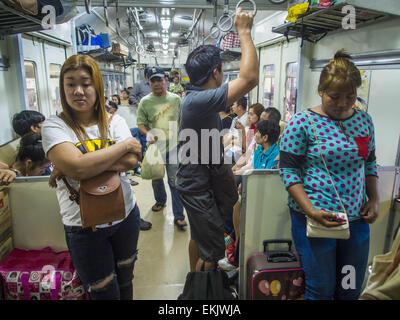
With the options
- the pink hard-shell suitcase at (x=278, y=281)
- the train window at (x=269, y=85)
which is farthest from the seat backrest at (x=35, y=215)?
the train window at (x=269, y=85)

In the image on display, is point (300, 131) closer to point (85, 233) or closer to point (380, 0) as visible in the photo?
point (85, 233)

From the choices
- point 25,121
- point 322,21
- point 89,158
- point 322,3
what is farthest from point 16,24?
point 322,21

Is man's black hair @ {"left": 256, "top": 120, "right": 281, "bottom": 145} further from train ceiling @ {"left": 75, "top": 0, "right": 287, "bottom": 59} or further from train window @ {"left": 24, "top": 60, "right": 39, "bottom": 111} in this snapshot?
train window @ {"left": 24, "top": 60, "right": 39, "bottom": 111}

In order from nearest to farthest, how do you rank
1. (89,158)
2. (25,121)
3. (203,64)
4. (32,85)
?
(89,158)
(203,64)
(25,121)
(32,85)

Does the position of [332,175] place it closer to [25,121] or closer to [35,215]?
[35,215]

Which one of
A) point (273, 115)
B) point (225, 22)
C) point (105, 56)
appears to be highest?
point (105, 56)

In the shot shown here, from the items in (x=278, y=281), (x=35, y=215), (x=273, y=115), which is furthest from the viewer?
(x=273, y=115)

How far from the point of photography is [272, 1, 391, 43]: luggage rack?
8.07ft

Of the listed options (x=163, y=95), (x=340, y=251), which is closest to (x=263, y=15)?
(x=163, y=95)

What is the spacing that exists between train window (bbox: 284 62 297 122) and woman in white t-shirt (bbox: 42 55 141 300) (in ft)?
12.4

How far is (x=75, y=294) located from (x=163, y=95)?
7.70ft

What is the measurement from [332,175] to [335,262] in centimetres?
50

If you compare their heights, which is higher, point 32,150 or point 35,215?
point 32,150

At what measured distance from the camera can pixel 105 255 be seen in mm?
1523
